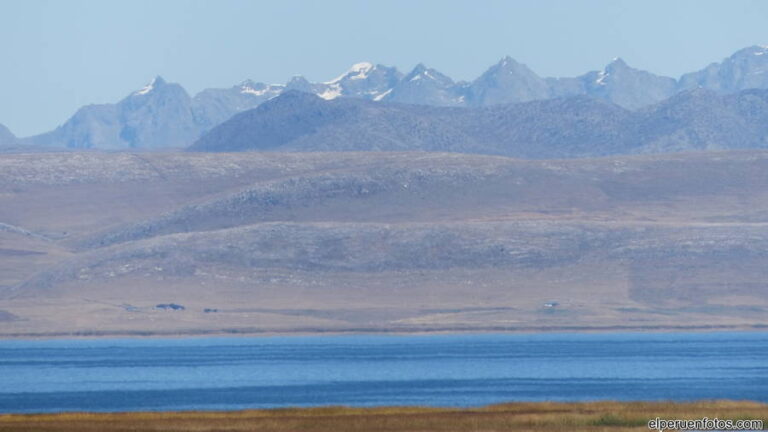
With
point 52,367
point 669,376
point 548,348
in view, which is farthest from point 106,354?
point 669,376

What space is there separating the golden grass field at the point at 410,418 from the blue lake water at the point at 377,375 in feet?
65.6

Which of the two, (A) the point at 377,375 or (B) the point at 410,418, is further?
(A) the point at 377,375

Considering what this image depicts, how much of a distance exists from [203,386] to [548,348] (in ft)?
231

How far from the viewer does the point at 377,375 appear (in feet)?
451

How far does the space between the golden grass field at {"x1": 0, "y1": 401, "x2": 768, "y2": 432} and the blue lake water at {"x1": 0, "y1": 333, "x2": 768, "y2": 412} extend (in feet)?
65.6

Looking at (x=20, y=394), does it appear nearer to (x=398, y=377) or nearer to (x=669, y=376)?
(x=398, y=377)

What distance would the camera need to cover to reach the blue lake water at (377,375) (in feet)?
354

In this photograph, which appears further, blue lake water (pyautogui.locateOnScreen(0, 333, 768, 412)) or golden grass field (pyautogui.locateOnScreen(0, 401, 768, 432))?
blue lake water (pyautogui.locateOnScreen(0, 333, 768, 412))

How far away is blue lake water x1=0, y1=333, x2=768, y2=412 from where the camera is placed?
10781 centimetres

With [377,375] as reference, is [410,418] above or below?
above

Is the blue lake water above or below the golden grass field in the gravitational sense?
below

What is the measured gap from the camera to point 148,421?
74750mm

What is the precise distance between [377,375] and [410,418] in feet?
212

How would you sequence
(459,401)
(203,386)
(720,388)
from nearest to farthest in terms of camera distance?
1. (459,401)
2. (720,388)
3. (203,386)
